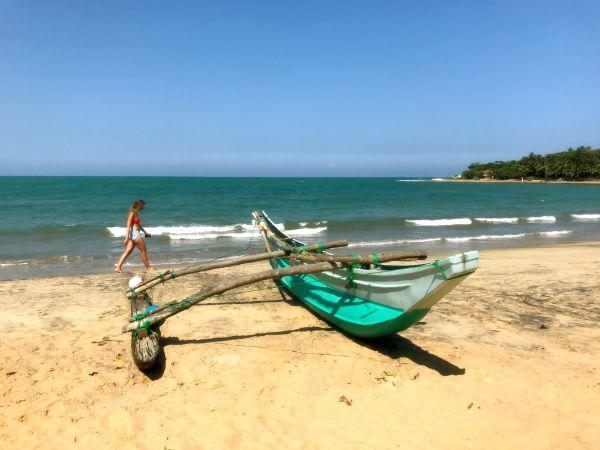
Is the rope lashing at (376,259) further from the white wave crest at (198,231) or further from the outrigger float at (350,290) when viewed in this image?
the white wave crest at (198,231)

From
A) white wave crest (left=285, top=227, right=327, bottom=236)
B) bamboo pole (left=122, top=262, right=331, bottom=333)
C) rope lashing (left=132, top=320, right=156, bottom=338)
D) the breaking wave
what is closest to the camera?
rope lashing (left=132, top=320, right=156, bottom=338)

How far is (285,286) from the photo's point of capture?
7195mm

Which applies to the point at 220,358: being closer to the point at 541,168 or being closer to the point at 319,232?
the point at 319,232

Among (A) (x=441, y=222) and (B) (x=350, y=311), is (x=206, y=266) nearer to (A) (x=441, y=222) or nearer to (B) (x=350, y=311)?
(B) (x=350, y=311)

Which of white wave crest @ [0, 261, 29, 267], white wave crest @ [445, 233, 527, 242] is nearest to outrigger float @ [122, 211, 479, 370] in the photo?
white wave crest @ [0, 261, 29, 267]

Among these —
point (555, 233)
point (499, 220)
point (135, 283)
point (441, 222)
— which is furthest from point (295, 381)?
point (499, 220)

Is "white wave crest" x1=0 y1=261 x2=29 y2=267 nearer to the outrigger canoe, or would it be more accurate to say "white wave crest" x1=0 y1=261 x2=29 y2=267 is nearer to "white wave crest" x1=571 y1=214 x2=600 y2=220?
the outrigger canoe

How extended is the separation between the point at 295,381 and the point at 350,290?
4.37 feet

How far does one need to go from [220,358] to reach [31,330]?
275cm

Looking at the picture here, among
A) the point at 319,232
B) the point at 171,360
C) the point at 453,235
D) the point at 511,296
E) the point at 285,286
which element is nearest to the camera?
the point at 171,360

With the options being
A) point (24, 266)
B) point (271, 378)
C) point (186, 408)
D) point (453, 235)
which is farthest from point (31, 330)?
point (453, 235)

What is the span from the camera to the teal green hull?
457cm

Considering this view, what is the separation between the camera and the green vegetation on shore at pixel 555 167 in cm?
8288

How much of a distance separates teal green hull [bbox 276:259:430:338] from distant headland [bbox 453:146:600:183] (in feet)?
305
